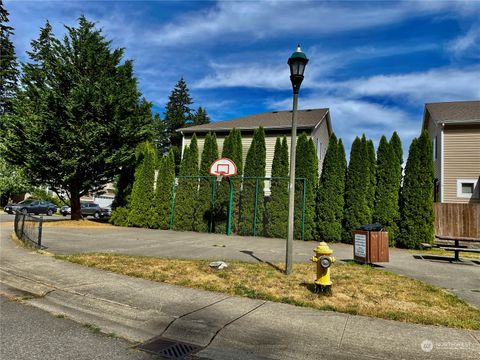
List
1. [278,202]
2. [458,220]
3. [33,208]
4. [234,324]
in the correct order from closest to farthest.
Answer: [234,324], [458,220], [278,202], [33,208]

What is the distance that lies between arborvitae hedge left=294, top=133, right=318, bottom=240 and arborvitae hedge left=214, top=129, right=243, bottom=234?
303 centimetres

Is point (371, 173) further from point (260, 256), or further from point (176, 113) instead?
point (176, 113)

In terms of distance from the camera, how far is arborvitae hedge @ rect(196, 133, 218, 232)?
1752 cm

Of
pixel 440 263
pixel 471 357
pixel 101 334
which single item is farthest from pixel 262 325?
pixel 440 263

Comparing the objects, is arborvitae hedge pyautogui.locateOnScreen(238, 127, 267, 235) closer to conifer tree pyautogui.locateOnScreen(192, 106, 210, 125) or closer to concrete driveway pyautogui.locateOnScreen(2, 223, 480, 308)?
concrete driveway pyautogui.locateOnScreen(2, 223, 480, 308)

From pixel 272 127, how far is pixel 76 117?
12.6 meters

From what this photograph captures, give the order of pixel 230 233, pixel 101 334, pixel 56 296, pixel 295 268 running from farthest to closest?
pixel 230 233
pixel 295 268
pixel 56 296
pixel 101 334

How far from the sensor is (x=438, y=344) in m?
3.96

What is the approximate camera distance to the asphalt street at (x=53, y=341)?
143 inches

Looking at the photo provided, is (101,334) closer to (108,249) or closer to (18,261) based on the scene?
(18,261)

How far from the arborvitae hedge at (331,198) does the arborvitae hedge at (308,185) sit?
0.31 metres

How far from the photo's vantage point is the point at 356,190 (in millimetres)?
15086

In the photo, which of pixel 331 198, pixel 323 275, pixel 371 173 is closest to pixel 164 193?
pixel 331 198

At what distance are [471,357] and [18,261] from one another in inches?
353
